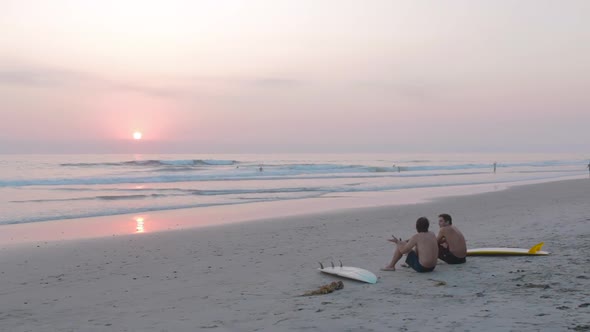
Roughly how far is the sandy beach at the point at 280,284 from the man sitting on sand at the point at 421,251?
0.20 metres

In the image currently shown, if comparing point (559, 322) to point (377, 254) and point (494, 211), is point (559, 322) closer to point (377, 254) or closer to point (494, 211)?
point (377, 254)

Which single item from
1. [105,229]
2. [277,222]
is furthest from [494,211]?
[105,229]

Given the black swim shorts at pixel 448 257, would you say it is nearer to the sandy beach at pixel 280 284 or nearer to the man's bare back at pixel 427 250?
the sandy beach at pixel 280 284

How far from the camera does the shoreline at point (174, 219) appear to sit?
46.2ft

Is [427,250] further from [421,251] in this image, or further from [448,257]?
[448,257]

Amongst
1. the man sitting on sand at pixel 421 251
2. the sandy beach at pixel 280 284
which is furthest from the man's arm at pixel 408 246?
the sandy beach at pixel 280 284

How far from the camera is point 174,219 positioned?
1741 centimetres

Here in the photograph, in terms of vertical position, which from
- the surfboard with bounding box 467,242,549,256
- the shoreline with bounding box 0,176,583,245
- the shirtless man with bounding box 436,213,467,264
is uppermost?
the shirtless man with bounding box 436,213,467,264

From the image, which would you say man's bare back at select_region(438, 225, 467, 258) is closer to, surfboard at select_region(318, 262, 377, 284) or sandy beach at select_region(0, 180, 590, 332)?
sandy beach at select_region(0, 180, 590, 332)

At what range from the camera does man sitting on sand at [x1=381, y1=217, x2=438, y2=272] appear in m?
8.20

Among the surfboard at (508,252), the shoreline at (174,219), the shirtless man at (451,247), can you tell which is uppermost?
the shirtless man at (451,247)

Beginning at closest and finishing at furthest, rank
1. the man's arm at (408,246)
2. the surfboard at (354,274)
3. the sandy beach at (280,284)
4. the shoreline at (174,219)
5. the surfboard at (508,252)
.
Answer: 1. the sandy beach at (280,284)
2. the surfboard at (354,274)
3. the man's arm at (408,246)
4. the surfboard at (508,252)
5. the shoreline at (174,219)

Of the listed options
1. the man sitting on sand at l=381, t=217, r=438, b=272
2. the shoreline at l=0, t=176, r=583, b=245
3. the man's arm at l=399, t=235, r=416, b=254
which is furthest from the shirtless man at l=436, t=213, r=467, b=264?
the shoreline at l=0, t=176, r=583, b=245

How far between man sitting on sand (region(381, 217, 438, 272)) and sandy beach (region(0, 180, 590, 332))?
197mm
